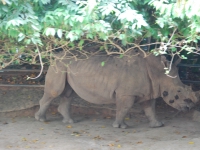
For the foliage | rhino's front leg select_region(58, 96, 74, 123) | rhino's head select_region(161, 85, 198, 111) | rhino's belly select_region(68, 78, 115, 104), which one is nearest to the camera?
the foliage

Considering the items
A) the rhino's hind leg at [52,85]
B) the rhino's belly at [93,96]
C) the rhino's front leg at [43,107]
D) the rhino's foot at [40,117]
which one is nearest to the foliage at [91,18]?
the rhino's belly at [93,96]

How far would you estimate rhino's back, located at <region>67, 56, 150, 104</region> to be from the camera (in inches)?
309

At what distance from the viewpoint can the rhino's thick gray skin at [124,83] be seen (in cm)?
783

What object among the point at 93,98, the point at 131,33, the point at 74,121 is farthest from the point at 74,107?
the point at 131,33

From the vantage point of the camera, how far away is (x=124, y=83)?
784 centimetres

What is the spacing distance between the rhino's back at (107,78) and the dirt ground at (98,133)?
675mm

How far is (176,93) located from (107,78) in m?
1.24

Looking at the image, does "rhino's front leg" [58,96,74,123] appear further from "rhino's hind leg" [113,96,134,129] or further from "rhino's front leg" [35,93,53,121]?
"rhino's hind leg" [113,96,134,129]

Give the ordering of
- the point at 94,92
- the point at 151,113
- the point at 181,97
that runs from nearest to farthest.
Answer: the point at 181,97, the point at 94,92, the point at 151,113

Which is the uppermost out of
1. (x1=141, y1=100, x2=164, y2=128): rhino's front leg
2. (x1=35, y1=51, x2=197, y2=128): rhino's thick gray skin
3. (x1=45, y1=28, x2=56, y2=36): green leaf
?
(x1=45, y1=28, x2=56, y2=36): green leaf

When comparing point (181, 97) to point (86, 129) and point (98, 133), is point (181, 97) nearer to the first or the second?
point (98, 133)

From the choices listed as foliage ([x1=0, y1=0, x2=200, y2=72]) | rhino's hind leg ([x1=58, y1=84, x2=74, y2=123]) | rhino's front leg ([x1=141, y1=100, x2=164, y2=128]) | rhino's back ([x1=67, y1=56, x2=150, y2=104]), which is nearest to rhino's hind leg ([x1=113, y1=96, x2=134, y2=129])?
rhino's back ([x1=67, y1=56, x2=150, y2=104])

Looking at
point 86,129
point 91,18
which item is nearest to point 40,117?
point 86,129

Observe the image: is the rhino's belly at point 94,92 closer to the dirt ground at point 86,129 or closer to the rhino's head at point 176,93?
the dirt ground at point 86,129
